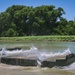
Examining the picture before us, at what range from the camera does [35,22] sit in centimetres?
6206

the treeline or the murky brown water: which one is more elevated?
the treeline

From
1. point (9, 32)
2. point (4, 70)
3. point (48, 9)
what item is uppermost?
point (48, 9)

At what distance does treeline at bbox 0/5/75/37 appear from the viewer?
61.1m

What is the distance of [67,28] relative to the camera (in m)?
61.7

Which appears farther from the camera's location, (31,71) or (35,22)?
(35,22)

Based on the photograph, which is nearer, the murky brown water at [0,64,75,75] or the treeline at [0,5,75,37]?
the murky brown water at [0,64,75,75]

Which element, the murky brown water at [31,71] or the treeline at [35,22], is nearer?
the murky brown water at [31,71]

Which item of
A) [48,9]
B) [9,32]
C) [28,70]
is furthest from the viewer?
[48,9]

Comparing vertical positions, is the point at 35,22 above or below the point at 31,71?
above

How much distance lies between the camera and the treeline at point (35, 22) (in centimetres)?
6113

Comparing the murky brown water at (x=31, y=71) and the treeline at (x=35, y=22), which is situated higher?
the treeline at (x=35, y=22)

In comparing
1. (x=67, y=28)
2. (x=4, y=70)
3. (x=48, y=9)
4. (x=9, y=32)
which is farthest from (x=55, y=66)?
(x=48, y=9)

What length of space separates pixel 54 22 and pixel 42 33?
4.02m

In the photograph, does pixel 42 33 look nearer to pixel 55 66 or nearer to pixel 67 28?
pixel 67 28
